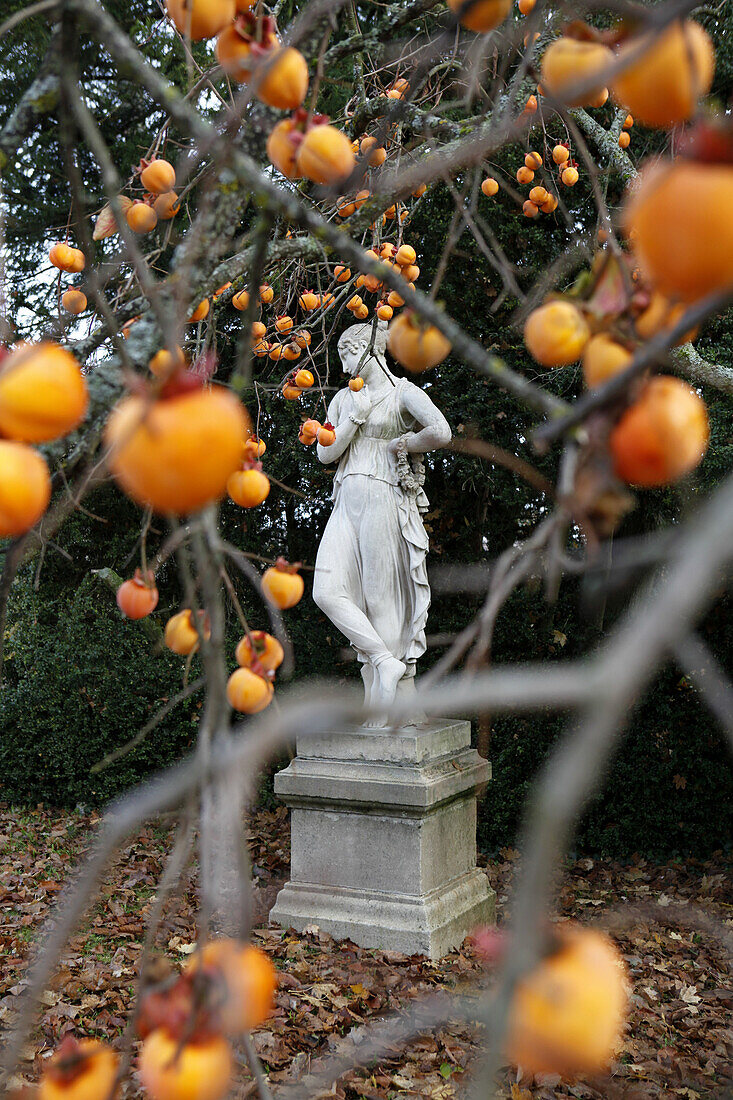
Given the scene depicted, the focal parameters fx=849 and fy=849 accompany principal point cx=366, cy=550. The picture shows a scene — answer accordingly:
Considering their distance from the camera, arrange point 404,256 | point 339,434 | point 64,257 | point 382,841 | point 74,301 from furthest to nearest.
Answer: point 339,434
point 382,841
point 404,256
point 64,257
point 74,301

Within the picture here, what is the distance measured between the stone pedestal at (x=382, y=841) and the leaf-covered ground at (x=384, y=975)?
0.10 m

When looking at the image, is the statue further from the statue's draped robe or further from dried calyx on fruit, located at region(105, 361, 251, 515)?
dried calyx on fruit, located at region(105, 361, 251, 515)

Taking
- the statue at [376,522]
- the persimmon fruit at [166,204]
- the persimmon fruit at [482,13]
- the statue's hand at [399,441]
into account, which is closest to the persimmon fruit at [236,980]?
the persimmon fruit at [482,13]

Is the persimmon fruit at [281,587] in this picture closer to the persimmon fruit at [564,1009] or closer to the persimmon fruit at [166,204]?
the persimmon fruit at [564,1009]

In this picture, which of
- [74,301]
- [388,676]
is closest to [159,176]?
[74,301]

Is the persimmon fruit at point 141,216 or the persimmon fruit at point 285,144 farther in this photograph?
the persimmon fruit at point 141,216

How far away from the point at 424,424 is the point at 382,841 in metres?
1.74

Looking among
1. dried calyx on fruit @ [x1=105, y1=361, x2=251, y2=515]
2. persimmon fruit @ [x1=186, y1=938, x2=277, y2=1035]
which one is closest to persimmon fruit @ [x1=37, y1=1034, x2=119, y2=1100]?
persimmon fruit @ [x1=186, y1=938, x2=277, y2=1035]

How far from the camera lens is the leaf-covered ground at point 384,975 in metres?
2.41

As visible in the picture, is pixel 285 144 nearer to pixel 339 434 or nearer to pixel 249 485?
pixel 249 485

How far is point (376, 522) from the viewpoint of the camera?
3668 mm

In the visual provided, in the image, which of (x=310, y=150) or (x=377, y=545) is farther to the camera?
(x=377, y=545)

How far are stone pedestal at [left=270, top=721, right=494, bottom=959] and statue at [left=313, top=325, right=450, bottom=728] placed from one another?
34cm

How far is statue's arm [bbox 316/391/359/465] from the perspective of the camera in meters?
3.64
